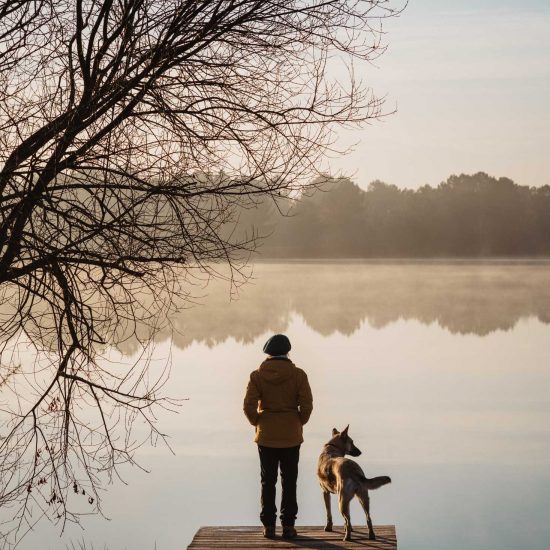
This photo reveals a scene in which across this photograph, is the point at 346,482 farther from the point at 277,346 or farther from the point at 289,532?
the point at 277,346

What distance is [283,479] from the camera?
9.77 metres

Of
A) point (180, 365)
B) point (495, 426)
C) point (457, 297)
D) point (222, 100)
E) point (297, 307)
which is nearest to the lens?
point (222, 100)

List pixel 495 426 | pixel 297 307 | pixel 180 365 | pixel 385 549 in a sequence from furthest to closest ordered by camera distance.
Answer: pixel 297 307 → pixel 180 365 → pixel 495 426 → pixel 385 549

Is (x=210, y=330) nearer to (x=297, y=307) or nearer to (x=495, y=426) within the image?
(x=297, y=307)

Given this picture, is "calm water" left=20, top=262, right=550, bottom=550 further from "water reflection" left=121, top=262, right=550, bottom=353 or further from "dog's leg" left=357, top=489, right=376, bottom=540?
"dog's leg" left=357, top=489, right=376, bottom=540

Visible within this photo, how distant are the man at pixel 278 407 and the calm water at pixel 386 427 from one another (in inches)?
43.8

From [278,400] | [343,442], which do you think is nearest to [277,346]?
[278,400]

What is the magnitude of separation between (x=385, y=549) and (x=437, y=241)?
93.4m

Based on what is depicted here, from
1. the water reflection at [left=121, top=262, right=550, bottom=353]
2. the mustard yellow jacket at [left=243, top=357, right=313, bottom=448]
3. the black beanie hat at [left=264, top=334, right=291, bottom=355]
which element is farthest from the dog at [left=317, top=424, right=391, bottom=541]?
the water reflection at [left=121, top=262, right=550, bottom=353]

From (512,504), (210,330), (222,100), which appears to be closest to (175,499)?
(512,504)

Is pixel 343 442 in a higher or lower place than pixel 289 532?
higher

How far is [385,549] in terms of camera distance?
30.5 ft

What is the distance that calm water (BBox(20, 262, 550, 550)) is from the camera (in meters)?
14.8

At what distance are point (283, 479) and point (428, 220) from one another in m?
88.9
